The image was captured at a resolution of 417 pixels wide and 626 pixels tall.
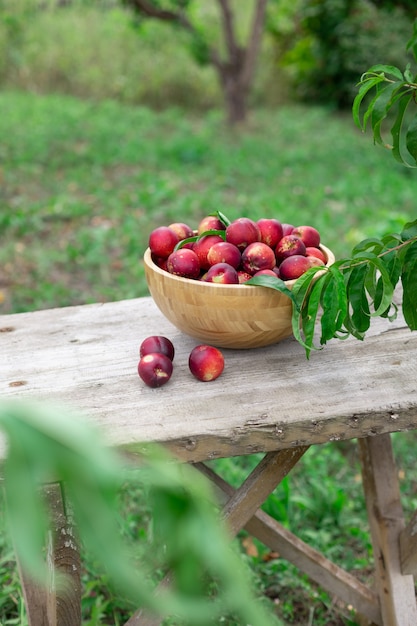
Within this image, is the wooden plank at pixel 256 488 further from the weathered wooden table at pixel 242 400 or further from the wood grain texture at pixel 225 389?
the wood grain texture at pixel 225 389

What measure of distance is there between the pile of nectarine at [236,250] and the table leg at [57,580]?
52 cm

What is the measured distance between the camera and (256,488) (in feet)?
5.06

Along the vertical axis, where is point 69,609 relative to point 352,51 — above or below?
above

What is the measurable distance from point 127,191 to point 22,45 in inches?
234

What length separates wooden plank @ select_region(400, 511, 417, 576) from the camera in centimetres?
176

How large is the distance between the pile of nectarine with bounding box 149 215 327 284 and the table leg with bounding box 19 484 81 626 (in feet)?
1.72

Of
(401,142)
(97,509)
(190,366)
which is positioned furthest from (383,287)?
(97,509)

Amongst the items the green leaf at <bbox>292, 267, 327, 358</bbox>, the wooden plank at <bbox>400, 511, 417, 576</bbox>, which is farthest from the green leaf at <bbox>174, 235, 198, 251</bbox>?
the wooden plank at <bbox>400, 511, 417, 576</bbox>

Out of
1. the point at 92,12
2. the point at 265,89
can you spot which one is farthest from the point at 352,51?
the point at 92,12

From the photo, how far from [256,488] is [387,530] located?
0.53 m

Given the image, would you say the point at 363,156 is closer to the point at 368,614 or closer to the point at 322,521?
the point at 322,521

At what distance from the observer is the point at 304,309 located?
56.0 inches

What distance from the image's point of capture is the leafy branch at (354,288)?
135 cm

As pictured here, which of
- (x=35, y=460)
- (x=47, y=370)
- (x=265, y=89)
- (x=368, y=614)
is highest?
(x=35, y=460)
